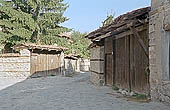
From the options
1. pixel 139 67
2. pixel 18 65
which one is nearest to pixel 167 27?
pixel 139 67

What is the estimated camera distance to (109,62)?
10.5 metres

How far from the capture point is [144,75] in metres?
7.07

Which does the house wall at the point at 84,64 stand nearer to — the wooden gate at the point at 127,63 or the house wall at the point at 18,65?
the house wall at the point at 18,65

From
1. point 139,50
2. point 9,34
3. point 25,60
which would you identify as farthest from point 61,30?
point 139,50

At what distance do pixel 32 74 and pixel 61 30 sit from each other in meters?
8.50

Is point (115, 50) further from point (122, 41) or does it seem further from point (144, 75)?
point (144, 75)

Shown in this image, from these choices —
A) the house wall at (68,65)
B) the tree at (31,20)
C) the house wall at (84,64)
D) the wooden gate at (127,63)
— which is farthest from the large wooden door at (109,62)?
the house wall at (84,64)

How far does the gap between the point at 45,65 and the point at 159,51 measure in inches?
540

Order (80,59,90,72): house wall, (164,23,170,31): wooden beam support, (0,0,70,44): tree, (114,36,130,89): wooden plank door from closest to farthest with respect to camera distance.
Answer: (164,23,170,31): wooden beam support < (114,36,130,89): wooden plank door < (0,0,70,44): tree < (80,59,90,72): house wall

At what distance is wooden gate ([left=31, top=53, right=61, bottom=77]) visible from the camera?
1734cm

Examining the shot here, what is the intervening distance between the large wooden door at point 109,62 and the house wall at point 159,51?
377 cm

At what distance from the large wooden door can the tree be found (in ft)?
44.6

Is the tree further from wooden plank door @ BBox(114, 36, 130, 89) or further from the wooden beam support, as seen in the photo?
the wooden beam support

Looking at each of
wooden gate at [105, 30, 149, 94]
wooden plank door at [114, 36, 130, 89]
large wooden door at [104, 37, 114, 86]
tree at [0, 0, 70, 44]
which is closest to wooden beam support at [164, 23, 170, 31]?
wooden gate at [105, 30, 149, 94]
